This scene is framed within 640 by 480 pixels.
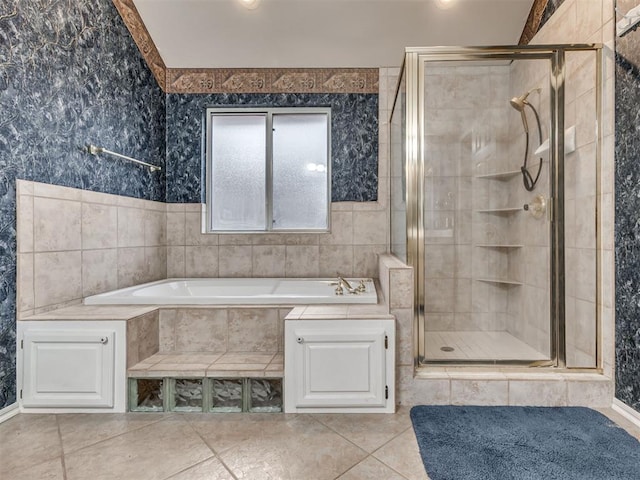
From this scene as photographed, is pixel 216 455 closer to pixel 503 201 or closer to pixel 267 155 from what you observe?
pixel 503 201

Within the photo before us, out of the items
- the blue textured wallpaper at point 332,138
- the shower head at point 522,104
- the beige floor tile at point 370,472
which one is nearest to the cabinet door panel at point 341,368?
the beige floor tile at point 370,472

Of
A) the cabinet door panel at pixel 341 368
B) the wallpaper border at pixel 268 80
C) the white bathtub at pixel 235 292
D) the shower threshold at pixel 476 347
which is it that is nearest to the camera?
the cabinet door panel at pixel 341 368

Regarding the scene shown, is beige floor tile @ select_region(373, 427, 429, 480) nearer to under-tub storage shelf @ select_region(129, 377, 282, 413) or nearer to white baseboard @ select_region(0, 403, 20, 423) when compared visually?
under-tub storage shelf @ select_region(129, 377, 282, 413)

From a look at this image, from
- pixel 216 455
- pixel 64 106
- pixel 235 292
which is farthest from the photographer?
pixel 235 292

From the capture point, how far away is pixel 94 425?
1.63 m

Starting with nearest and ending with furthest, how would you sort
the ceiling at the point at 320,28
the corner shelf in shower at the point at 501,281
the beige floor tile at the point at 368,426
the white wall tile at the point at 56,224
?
the beige floor tile at the point at 368,426 → the white wall tile at the point at 56,224 → the corner shelf in shower at the point at 501,281 → the ceiling at the point at 320,28

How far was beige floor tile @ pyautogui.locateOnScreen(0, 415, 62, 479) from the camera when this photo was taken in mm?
1362

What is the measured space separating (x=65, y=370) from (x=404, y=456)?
169cm

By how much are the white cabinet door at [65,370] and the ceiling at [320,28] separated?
246 cm

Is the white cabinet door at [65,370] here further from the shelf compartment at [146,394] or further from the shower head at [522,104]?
the shower head at [522,104]

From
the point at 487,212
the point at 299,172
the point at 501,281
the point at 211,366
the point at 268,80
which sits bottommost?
the point at 211,366

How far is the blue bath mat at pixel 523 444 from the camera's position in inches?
50.4

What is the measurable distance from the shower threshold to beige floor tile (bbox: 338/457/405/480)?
738 mm

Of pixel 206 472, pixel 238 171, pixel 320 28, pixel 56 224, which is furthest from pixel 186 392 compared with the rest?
pixel 320 28
